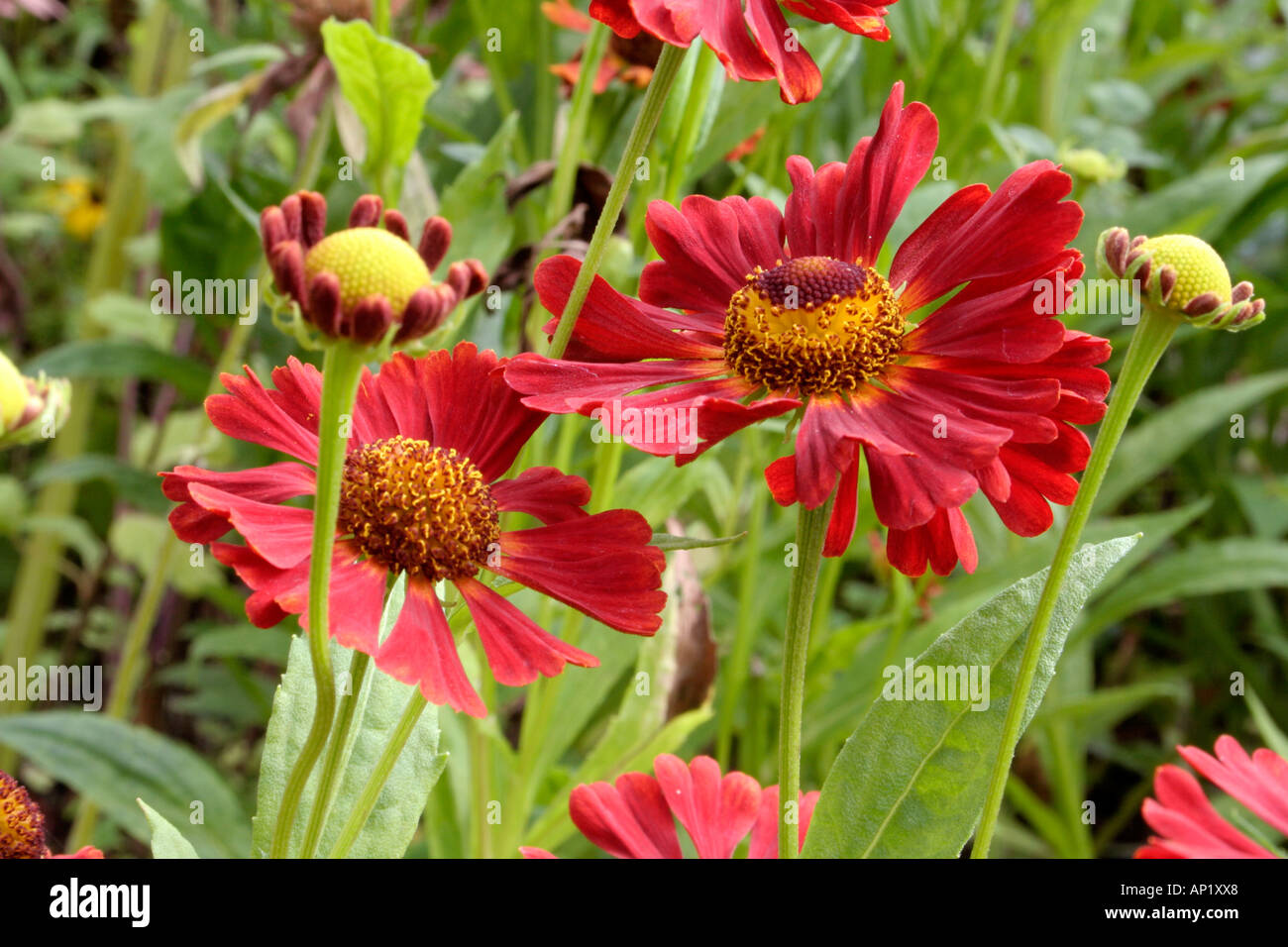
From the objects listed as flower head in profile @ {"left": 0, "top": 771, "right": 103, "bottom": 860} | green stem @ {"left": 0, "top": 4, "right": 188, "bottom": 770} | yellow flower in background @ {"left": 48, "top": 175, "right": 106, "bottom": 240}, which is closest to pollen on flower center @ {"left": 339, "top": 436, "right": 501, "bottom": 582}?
flower head in profile @ {"left": 0, "top": 771, "right": 103, "bottom": 860}

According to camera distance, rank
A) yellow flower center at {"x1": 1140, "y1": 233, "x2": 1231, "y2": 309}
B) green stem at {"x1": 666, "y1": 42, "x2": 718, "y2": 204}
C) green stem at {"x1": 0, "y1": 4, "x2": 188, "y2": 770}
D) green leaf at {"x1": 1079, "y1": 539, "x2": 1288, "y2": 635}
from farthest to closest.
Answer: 1. green stem at {"x1": 0, "y1": 4, "x2": 188, "y2": 770}
2. green leaf at {"x1": 1079, "y1": 539, "x2": 1288, "y2": 635}
3. green stem at {"x1": 666, "y1": 42, "x2": 718, "y2": 204}
4. yellow flower center at {"x1": 1140, "y1": 233, "x2": 1231, "y2": 309}

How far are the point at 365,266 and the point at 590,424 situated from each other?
1.61ft

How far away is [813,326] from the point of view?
15.1 inches

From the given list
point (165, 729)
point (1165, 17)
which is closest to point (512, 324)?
point (165, 729)

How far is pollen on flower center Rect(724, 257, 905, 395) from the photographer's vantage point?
0.38 metres

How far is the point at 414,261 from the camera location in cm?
27

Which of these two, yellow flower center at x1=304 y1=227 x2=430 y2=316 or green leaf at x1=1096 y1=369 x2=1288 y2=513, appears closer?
yellow flower center at x1=304 y1=227 x2=430 y2=316

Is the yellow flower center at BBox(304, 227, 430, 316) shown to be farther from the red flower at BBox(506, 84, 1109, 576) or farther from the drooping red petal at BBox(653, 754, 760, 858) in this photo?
the drooping red petal at BBox(653, 754, 760, 858)

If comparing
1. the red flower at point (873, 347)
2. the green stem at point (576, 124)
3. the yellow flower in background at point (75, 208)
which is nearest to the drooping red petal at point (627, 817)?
the red flower at point (873, 347)

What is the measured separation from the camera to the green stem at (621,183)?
13.0 inches

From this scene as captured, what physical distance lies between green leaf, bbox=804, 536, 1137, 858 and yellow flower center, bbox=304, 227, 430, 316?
179mm

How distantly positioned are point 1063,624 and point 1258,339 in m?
1.19

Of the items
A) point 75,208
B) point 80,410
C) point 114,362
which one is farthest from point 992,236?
point 75,208
